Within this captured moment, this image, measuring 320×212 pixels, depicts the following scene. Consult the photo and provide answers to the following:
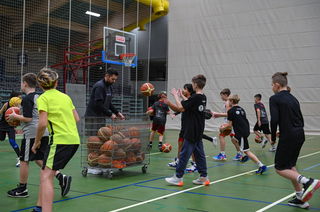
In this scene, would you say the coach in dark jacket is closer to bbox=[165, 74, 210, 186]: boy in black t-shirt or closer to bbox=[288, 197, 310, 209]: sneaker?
bbox=[165, 74, 210, 186]: boy in black t-shirt

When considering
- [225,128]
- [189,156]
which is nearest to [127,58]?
[225,128]

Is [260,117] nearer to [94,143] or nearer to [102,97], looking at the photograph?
[102,97]

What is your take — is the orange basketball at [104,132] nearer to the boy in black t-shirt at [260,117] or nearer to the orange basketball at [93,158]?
the orange basketball at [93,158]

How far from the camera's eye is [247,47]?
21.6 meters

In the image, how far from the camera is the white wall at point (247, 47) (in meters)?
19.9

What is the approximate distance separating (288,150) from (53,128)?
9.98ft

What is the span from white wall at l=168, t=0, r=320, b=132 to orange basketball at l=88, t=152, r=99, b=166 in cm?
1568

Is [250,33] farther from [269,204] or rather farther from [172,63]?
[269,204]

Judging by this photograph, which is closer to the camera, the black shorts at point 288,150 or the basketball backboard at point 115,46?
the black shorts at point 288,150

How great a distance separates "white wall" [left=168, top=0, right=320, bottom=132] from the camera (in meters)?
19.9

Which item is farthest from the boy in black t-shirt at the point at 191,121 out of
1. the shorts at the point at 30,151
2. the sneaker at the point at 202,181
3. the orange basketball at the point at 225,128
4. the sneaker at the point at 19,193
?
the orange basketball at the point at 225,128

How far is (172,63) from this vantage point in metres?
24.3

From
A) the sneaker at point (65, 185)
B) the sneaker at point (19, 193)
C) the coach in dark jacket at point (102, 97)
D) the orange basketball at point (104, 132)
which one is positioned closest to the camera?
the sneaker at point (19, 193)

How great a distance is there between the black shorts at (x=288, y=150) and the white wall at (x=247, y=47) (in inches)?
636
